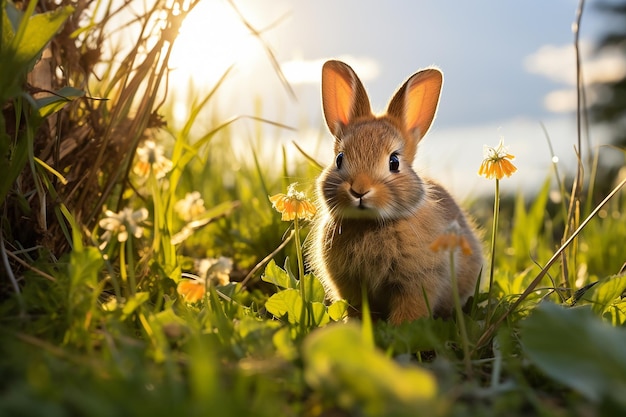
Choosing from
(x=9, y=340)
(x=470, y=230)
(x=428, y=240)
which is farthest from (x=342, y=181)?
(x=9, y=340)

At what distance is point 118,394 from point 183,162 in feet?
6.99

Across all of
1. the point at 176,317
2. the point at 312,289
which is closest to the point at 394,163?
the point at 312,289

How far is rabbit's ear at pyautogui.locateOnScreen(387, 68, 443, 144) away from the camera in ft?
11.6

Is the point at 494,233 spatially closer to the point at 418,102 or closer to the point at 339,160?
the point at 339,160

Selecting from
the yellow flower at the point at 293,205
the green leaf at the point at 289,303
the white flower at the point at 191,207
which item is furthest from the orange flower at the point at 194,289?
the white flower at the point at 191,207

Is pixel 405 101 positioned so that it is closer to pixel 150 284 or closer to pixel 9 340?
pixel 150 284

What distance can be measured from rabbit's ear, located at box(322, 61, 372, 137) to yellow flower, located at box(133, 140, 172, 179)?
92 cm

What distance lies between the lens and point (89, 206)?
347 centimetres

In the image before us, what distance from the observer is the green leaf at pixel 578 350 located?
68.8 inches

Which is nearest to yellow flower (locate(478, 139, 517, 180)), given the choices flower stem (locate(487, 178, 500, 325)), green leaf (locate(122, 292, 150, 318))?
flower stem (locate(487, 178, 500, 325))

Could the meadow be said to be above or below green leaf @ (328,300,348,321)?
above

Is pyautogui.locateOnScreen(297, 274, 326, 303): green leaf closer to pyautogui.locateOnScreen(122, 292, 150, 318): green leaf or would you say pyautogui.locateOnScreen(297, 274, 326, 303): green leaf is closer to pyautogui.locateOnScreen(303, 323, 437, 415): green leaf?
pyautogui.locateOnScreen(122, 292, 150, 318): green leaf

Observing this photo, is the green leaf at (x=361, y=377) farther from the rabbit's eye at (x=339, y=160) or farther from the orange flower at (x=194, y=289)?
the rabbit's eye at (x=339, y=160)

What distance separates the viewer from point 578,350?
1848mm
